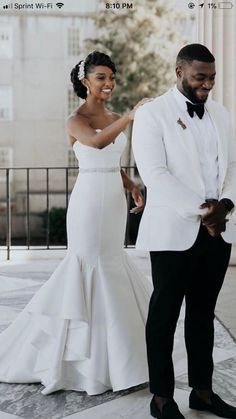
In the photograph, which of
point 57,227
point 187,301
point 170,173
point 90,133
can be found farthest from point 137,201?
point 57,227

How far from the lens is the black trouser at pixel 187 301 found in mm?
2605

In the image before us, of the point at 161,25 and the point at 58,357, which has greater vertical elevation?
the point at 161,25

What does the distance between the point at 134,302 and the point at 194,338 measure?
521 millimetres

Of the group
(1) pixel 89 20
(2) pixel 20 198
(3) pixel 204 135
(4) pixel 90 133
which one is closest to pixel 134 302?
(4) pixel 90 133

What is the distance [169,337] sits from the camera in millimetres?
2693

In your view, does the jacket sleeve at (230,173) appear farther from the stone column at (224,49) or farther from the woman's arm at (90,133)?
the stone column at (224,49)

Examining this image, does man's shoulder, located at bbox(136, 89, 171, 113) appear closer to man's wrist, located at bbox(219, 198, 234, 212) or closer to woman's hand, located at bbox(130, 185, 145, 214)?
man's wrist, located at bbox(219, 198, 234, 212)

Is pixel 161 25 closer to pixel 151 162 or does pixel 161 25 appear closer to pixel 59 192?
pixel 59 192

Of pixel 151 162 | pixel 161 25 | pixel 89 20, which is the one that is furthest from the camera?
pixel 89 20

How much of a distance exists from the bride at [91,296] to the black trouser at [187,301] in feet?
1.31

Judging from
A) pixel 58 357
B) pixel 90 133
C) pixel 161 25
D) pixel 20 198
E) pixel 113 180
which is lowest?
pixel 20 198

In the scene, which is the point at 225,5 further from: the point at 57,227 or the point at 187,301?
the point at 57,227

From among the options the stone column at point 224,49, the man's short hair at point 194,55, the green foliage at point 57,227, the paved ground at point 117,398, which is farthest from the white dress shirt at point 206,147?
the green foliage at point 57,227

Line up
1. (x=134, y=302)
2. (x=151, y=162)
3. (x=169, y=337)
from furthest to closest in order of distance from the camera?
(x=134, y=302) < (x=169, y=337) < (x=151, y=162)
